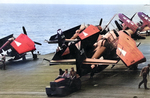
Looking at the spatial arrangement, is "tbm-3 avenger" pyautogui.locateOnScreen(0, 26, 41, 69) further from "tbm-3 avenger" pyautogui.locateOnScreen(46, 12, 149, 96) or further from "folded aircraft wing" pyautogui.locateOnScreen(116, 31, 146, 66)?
"folded aircraft wing" pyautogui.locateOnScreen(116, 31, 146, 66)

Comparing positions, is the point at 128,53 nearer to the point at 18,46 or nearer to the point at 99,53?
the point at 99,53

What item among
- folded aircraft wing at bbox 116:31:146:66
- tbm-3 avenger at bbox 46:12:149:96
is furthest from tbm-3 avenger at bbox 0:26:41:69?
folded aircraft wing at bbox 116:31:146:66

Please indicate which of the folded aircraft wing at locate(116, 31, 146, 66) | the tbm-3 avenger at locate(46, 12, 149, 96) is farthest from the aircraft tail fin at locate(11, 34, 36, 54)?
the folded aircraft wing at locate(116, 31, 146, 66)

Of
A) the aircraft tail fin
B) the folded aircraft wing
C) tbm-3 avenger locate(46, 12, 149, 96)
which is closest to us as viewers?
tbm-3 avenger locate(46, 12, 149, 96)

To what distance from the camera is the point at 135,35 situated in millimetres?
43469

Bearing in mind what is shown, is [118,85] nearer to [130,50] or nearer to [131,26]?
[130,50]

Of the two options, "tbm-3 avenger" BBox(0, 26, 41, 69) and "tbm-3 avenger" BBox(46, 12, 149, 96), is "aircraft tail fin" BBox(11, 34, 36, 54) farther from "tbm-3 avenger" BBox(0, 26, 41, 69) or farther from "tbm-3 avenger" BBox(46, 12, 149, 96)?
"tbm-3 avenger" BBox(46, 12, 149, 96)

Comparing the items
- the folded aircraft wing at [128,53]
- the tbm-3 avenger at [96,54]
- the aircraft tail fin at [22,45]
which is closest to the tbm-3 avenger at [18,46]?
the aircraft tail fin at [22,45]

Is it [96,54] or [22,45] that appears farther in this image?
[22,45]

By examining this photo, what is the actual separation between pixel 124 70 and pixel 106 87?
515 cm

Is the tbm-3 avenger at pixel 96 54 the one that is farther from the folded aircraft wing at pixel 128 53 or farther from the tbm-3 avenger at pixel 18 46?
the tbm-3 avenger at pixel 18 46

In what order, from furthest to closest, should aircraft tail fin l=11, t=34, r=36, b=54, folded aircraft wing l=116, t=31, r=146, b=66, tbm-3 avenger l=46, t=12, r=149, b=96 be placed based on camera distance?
aircraft tail fin l=11, t=34, r=36, b=54 < folded aircraft wing l=116, t=31, r=146, b=66 < tbm-3 avenger l=46, t=12, r=149, b=96

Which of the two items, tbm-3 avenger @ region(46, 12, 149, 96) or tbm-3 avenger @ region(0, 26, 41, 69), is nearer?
tbm-3 avenger @ region(46, 12, 149, 96)

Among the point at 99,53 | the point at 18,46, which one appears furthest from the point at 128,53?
the point at 18,46
